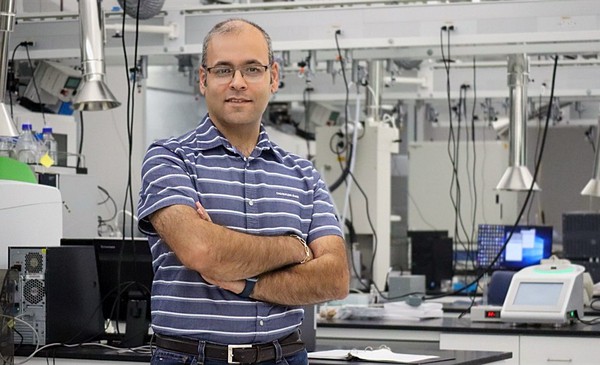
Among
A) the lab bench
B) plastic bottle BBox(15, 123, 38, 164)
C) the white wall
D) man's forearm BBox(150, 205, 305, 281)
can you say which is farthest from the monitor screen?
the white wall

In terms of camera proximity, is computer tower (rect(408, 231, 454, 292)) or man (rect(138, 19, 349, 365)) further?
computer tower (rect(408, 231, 454, 292))

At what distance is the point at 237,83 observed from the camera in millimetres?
2381

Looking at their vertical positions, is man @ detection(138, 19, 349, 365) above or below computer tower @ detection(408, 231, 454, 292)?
above

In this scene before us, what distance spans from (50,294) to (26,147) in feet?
5.76

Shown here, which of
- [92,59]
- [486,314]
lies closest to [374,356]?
[92,59]

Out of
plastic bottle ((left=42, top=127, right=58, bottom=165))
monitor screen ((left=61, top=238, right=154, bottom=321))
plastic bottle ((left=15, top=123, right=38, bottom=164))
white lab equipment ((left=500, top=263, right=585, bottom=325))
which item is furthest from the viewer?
plastic bottle ((left=42, top=127, right=58, bottom=165))

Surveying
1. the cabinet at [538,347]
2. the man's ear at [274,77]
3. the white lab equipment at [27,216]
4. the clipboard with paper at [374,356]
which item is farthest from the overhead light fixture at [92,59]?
the cabinet at [538,347]

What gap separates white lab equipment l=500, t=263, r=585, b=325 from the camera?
203 inches

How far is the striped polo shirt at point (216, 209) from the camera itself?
7.61 ft

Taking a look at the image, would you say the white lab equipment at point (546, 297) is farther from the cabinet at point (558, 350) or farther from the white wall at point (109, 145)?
the white wall at point (109, 145)

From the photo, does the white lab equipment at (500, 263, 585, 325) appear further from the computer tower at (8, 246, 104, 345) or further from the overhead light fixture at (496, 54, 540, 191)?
the computer tower at (8, 246, 104, 345)

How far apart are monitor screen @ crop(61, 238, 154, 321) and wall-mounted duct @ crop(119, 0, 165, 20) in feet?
4.10

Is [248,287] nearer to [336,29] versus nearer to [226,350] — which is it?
[226,350]

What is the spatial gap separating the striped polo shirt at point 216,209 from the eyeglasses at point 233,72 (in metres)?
0.12
